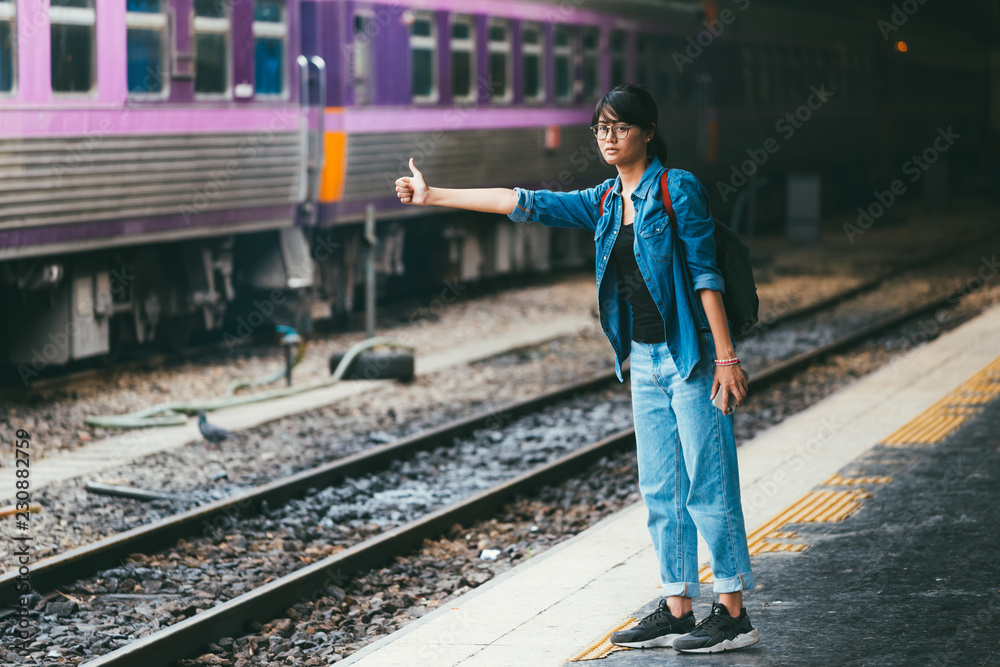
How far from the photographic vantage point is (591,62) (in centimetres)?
1956

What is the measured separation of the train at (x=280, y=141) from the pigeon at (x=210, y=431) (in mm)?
1920

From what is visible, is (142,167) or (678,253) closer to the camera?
(678,253)

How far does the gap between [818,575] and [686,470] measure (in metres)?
1.13

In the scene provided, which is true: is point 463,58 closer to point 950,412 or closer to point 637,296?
point 950,412

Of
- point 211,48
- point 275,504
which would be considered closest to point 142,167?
point 211,48

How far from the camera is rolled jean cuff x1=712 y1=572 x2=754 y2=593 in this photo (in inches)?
175

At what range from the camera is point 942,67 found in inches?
1622

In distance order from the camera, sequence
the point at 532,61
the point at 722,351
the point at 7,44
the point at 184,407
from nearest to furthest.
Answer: the point at 722,351 < the point at 7,44 < the point at 184,407 < the point at 532,61

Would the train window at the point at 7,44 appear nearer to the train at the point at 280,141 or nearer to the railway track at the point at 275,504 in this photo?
the train at the point at 280,141

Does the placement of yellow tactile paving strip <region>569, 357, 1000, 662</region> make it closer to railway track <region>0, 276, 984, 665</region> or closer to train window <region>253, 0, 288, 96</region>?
railway track <region>0, 276, 984, 665</region>

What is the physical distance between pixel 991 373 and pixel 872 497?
442 centimetres

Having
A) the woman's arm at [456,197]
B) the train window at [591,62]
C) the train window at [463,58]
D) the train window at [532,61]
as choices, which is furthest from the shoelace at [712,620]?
the train window at [591,62]

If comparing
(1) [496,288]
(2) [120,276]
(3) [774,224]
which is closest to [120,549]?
(2) [120,276]

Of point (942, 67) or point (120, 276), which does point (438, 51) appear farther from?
point (942, 67)
